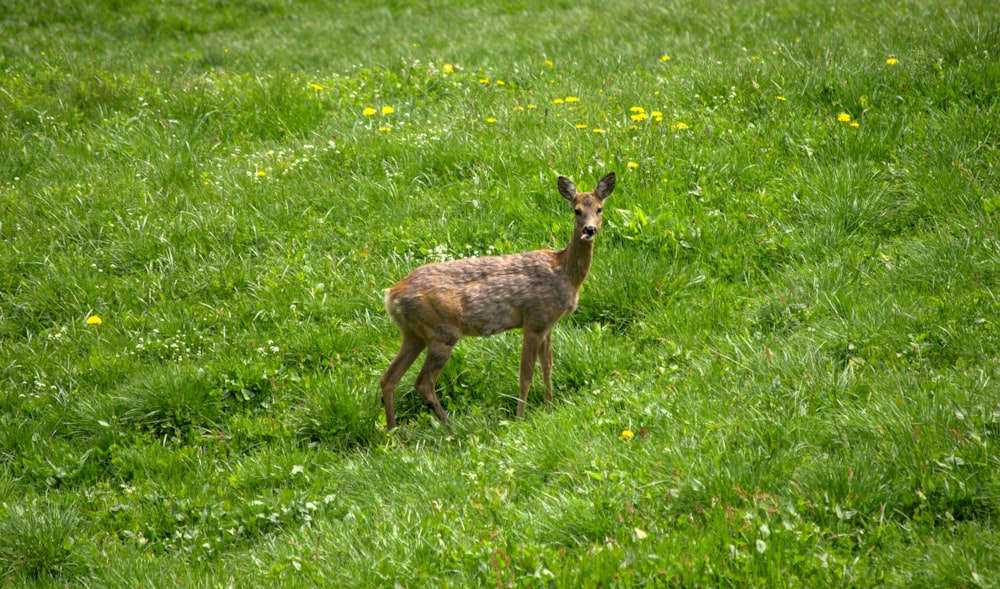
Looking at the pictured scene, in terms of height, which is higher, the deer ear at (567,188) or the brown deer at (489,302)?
the deer ear at (567,188)

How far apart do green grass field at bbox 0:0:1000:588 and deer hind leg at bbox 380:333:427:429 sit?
15 cm

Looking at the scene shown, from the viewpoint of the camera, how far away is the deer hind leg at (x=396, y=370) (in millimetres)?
6441

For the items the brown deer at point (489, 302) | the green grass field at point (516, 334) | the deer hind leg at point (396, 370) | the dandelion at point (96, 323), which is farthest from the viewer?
the dandelion at point (96, 323)

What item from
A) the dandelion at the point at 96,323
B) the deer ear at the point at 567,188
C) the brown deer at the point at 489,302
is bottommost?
the dandelion at the point at 96,323

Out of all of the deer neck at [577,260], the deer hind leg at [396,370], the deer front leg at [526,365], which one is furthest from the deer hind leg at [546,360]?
the deer hind leg at [396,370]

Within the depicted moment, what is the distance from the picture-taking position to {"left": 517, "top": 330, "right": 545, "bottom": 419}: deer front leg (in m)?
6.34

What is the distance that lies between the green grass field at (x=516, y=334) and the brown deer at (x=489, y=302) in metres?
0.29

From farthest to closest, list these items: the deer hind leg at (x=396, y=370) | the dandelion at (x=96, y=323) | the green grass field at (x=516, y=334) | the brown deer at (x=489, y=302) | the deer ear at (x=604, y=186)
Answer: the dandelion at (x=96, y=323) < the deer ear at (x=604, y=186) < the deer hind leg at (x=396, y=370) < the brown deer at (x=489, y=302) < the green grass field at (x=516, y=334)

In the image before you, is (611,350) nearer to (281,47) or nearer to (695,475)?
(695,475)

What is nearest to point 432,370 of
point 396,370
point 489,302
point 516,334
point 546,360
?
Result: point 396,370

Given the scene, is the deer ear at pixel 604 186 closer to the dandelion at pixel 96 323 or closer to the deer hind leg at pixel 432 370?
the deer hind leg at pixel 432 370

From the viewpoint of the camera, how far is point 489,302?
6402 mm

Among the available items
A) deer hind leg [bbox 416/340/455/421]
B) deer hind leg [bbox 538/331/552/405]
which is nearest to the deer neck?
deer hind leg [bbox 538/331/552/405]

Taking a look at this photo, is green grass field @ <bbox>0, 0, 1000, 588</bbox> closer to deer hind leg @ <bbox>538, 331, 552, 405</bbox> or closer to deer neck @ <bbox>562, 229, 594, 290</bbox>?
deer hind leg @ <bbox>538, 331, 552, 405</bbox>
